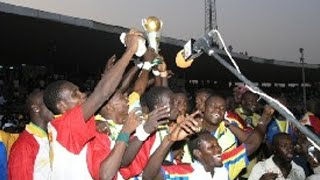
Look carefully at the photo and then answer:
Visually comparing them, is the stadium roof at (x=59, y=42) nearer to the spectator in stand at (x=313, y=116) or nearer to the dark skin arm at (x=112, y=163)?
the spectator in stand at (x=313, y=116)

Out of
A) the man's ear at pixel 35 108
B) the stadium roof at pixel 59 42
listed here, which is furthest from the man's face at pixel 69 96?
the stadium roof at pixel 59 42

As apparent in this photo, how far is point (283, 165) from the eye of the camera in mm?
4836

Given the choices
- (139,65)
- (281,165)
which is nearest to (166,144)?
(139,65)

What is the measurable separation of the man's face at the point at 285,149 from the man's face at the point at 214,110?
82 centimetres

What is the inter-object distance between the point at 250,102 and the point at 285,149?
68.9 inches

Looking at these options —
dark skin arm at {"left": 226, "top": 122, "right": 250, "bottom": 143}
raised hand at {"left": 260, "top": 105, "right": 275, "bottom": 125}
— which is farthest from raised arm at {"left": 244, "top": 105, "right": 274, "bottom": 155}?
dark skin arm at {"left": 226, "top": 122, "right": 250, "bottom": 143}

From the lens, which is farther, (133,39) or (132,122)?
(133,39)

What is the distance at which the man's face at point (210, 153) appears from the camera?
3.65 m

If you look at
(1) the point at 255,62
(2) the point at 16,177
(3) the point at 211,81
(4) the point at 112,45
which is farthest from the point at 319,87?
(2) the point at 16,177

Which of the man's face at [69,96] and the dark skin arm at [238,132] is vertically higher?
the man's face at [69,96]

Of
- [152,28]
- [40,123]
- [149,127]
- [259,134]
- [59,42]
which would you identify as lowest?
[259,134]

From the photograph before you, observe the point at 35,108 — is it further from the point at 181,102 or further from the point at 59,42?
the point at 59,42

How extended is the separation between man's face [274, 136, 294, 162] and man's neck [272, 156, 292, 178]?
0.04m

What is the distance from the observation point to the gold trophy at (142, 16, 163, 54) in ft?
13.3
